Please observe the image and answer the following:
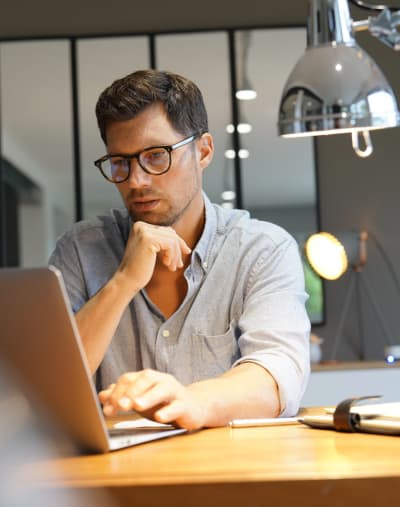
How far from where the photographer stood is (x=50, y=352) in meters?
1.26

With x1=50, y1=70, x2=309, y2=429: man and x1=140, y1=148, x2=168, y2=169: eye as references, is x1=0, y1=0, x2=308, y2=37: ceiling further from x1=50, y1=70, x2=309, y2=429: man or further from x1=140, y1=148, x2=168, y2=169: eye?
x1=140, y1=148, x2=168, y2=169: eye

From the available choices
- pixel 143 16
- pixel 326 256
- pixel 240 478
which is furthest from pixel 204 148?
pixel 143 16

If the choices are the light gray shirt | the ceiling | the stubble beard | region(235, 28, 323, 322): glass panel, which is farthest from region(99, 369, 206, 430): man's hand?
the ceiling

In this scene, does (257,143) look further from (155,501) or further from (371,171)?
(155,501)

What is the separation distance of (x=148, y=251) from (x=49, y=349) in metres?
0.91

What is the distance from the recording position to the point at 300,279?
7.41 ft

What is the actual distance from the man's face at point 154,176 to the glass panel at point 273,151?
403cm

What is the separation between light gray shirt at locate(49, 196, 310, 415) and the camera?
7.29ft

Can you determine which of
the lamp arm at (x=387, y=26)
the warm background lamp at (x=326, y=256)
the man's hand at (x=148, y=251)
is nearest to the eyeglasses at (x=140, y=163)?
the man's hand at (x=148, y=251)

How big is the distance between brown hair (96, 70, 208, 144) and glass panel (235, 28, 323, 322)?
399cm

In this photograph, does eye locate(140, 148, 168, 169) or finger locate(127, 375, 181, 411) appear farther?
eye locate(140, 148, 168, 169)

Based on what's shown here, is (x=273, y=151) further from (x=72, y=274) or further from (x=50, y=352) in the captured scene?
(x=50, y=352)

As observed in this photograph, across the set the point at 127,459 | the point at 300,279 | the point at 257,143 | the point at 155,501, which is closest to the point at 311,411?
the point at 300,279

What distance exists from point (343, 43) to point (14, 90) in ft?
16.0
